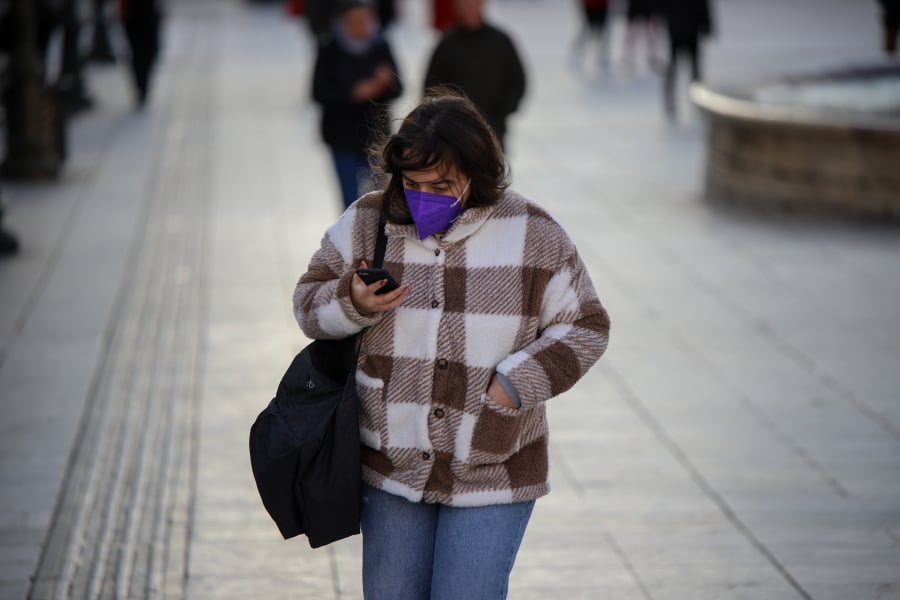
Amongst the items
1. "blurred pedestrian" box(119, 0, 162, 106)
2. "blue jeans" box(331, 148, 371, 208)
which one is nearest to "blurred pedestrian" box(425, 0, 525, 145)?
"blue jeans" box(331, 148, 371, 208)

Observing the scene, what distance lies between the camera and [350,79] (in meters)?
8.41

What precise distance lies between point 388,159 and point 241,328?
201 inches

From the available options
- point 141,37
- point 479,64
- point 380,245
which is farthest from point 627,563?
point 141,37

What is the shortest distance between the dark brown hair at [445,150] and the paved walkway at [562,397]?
200 centimetres

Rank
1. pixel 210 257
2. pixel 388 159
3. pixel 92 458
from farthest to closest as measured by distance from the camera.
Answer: pixel 210 257
pixel 92 458
pixel 388 159

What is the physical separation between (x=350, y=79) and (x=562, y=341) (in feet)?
18.2

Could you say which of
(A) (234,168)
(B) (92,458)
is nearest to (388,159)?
(B) (92,458)

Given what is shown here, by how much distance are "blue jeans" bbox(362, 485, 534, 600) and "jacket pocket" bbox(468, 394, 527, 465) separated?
12cm

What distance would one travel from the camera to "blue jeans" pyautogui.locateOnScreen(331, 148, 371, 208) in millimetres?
8570

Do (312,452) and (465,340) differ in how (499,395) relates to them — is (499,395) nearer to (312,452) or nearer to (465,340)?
(465,340)

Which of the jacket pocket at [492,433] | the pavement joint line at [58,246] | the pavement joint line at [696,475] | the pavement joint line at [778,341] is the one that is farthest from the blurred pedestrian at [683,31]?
the jacket pocket at [492,433]

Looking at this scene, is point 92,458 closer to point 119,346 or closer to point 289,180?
point 119,346

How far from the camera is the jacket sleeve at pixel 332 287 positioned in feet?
10.1

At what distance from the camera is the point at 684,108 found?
56.4 feet
